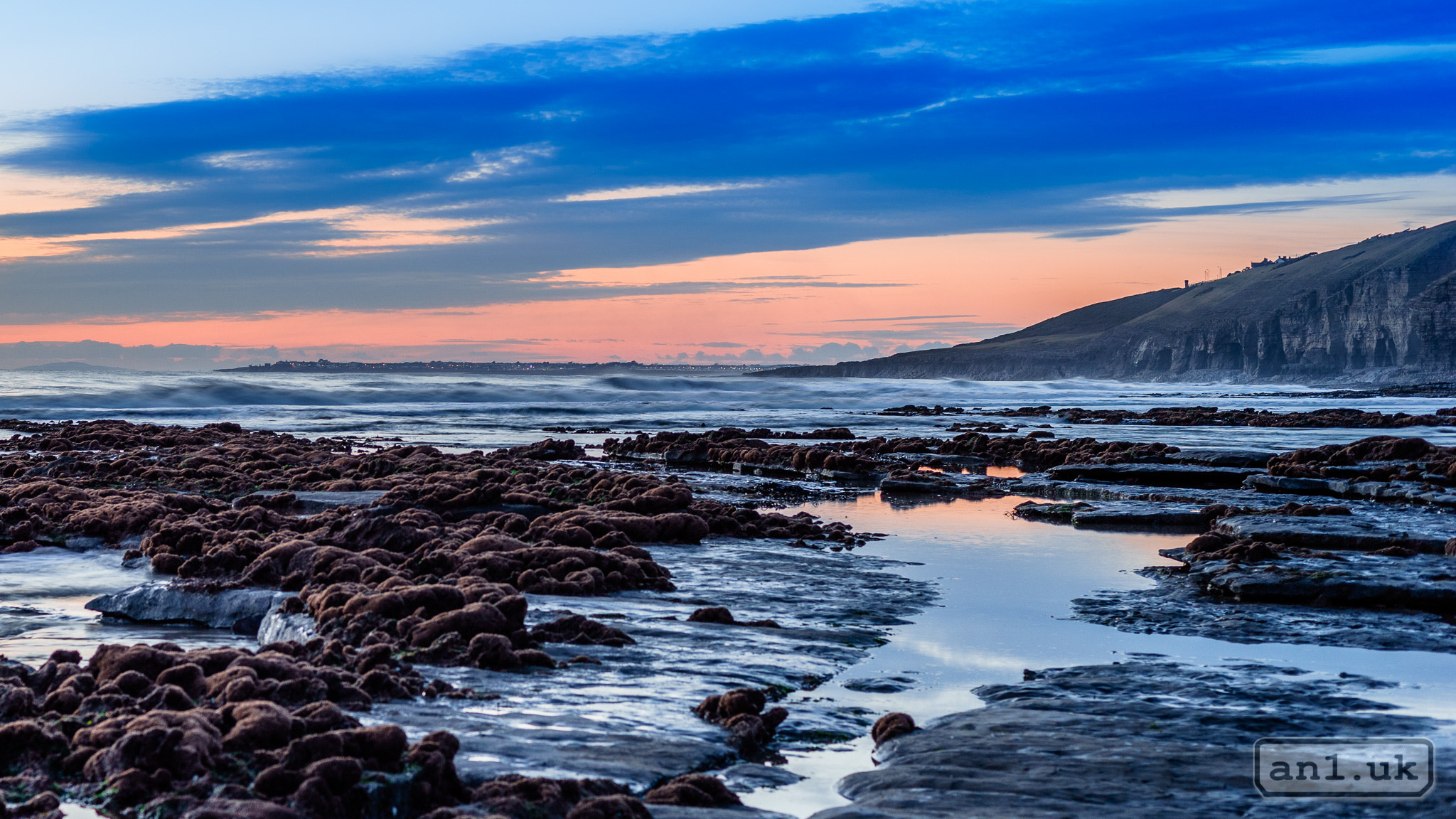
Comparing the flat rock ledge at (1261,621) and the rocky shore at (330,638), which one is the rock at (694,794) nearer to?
the rocky shore at (330,638)

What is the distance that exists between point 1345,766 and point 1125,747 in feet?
4.26

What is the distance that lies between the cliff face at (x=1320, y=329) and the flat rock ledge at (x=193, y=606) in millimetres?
139602

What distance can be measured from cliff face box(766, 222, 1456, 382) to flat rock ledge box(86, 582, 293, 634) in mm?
139602

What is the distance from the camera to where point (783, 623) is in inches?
440

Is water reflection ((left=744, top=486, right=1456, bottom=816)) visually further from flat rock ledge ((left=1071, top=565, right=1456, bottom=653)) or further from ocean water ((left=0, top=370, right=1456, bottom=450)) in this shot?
ocean water ((left=0, top=370, right=1456, bottom=450))

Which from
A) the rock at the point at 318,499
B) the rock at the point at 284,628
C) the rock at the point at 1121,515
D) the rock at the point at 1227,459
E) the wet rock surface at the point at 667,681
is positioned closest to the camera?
the wet rock surface at the point at 667,681

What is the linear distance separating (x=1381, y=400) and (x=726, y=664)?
309 ft

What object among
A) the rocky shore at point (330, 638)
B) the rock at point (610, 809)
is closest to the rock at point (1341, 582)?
the rocky shore at point (330, 638)

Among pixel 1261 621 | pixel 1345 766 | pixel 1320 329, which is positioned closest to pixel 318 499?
pixel 1261 621

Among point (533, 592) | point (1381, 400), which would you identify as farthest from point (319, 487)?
point (1381, 400)

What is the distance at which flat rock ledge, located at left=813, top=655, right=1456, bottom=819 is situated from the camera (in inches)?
239

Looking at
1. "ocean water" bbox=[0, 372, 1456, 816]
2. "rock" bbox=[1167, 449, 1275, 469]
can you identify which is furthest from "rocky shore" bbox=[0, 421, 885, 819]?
"rock" bbox=[1167, 449, 1275, 469]

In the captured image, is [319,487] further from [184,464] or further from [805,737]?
[805,737]

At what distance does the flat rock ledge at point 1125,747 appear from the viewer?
607 centimetres
